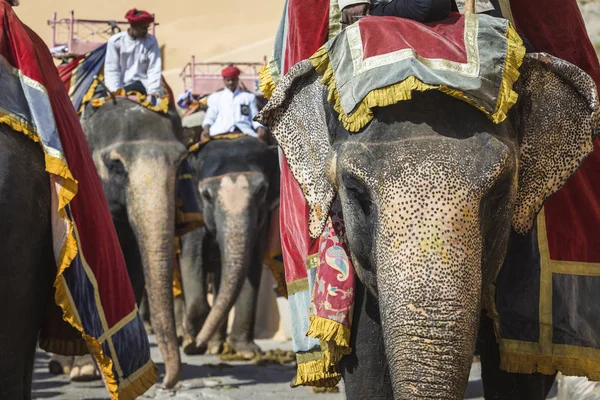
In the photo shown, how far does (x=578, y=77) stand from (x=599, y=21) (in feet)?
16.0

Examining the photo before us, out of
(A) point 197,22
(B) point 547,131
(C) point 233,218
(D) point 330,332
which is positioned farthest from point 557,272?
(A) point 197,22

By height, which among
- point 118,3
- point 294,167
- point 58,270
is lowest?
point 58,270

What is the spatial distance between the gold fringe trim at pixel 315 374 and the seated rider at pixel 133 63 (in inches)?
197

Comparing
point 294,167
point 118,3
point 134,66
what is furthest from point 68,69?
point 118,3

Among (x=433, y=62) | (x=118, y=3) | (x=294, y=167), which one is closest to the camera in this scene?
(x=433, y=62)

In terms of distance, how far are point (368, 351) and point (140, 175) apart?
4.39 metres

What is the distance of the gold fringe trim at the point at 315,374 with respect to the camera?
11.9 feet

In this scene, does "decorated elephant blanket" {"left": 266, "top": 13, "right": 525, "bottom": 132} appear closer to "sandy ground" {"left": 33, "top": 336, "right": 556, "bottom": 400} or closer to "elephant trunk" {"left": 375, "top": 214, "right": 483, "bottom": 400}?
"elephant trunk" {"left": 375, "top": 214, "right": 483, "bottom": 400}

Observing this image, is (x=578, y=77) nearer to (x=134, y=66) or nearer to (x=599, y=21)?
(x=599, y=21)

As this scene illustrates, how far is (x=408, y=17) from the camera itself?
3533 mm

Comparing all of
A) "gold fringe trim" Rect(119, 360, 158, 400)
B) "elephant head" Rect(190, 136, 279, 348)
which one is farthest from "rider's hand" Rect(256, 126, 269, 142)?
"gold fringe trim" Rect(119, 360, 158, 400)

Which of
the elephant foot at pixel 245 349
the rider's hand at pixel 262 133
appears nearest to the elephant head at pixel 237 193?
the rider's hand at pixel 262 133

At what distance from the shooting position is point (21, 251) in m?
3.72

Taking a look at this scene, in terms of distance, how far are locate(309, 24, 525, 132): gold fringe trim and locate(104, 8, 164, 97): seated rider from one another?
5.31 meters
